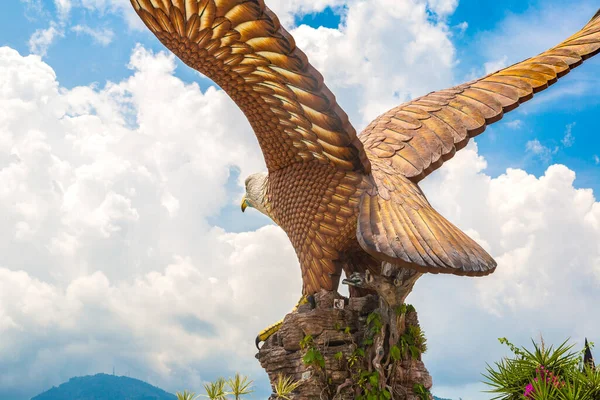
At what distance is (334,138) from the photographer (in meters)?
5.87

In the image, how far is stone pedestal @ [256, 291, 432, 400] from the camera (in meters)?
6.10

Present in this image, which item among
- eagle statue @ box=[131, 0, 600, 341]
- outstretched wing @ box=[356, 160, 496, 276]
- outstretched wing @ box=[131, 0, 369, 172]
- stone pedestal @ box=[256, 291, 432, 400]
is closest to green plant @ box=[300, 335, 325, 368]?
stone pedestal @ box=[256, 291, 432, 400]

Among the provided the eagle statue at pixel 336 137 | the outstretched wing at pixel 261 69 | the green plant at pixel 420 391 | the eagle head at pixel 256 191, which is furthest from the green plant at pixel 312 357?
the eagle head at pixel 256 191

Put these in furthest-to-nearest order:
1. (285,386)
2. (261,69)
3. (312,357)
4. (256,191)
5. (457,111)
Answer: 1. (256,191)
2. (457,111)
3. (285,386)
4. (312,357)
5. (261,69)

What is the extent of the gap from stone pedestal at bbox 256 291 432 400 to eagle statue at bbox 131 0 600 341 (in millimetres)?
303

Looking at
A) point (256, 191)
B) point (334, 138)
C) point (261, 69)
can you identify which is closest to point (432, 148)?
point (334, 138)

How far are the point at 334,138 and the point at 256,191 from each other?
102 inches

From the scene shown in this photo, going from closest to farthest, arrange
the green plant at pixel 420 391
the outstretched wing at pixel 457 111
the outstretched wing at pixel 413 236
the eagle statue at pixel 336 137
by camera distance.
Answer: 1. the outstretched wing at pixel 413 236
2. the eagle statue at pixel 336 137
3. the green plant at pixel 420 391
4. the outstretched wing at pixel 457 111

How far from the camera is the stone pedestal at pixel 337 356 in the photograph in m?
6.10

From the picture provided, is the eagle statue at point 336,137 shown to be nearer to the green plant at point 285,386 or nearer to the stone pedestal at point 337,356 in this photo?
the stone pedestal at point 337,356

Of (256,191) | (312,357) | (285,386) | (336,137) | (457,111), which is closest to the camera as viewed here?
(336,137)

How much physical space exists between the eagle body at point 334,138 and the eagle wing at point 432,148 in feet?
0.04

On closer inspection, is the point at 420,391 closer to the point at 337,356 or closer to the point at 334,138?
the point at 337,356

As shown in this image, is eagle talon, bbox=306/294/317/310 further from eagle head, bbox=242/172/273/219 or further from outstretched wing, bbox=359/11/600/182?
eagle head, bbox=242/172/273/219
